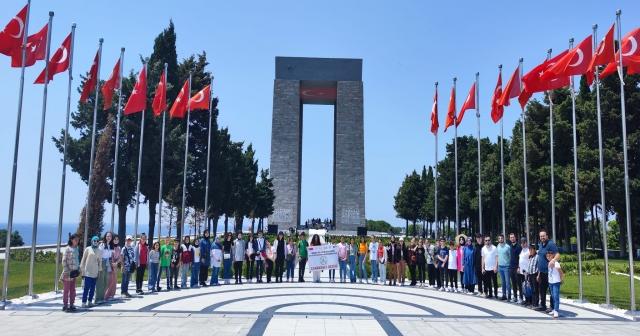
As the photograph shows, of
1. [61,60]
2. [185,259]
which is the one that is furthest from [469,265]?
[61,60]

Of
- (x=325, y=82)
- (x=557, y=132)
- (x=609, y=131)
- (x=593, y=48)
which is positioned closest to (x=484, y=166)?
(x=557, y=132)

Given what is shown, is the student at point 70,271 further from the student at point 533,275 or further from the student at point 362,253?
the student at point 533,275

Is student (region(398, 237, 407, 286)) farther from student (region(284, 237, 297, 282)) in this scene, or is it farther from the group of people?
student (region(284, 237, 297, 282))

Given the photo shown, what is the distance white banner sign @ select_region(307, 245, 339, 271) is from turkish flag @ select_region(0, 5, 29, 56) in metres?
10.5

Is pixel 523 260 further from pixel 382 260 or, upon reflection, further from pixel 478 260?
pixel 382 260

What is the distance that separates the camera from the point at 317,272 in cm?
1781

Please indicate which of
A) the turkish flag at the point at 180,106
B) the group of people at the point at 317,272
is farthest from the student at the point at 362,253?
the turkish flag at the point at 180,106

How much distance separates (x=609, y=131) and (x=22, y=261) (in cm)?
3378

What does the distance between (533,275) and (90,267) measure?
32.9ft

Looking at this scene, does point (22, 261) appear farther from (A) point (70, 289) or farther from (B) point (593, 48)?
(B) point (593, 48)

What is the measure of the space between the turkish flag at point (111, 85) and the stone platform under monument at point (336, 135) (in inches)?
1449

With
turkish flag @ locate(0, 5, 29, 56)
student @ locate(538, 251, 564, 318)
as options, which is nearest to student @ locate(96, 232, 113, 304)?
turkish flag @ locate(0, 5, 29, 56)

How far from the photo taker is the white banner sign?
57.5ft

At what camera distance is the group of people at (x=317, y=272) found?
11.2m
